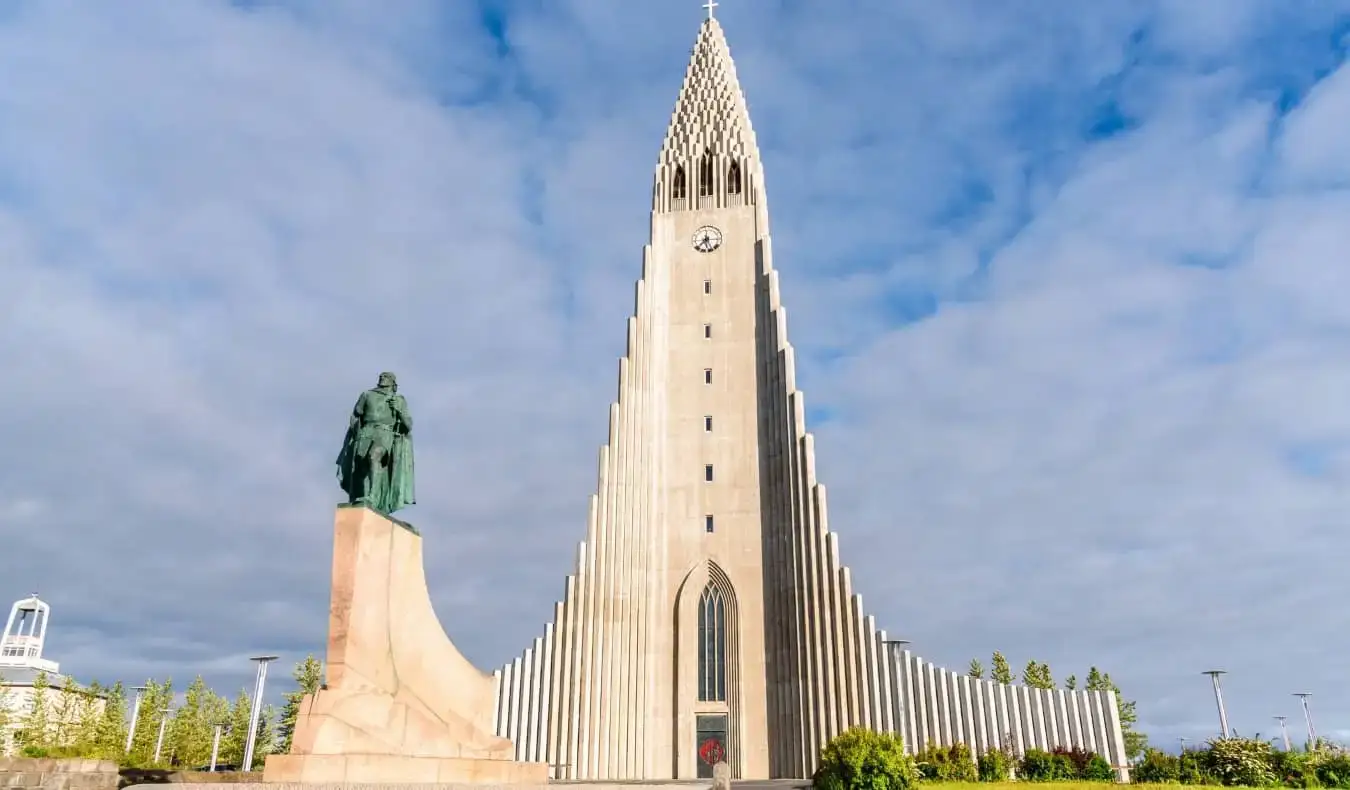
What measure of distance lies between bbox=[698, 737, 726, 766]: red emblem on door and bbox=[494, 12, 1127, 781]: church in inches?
1.5

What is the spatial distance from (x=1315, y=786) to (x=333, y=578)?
20315mm

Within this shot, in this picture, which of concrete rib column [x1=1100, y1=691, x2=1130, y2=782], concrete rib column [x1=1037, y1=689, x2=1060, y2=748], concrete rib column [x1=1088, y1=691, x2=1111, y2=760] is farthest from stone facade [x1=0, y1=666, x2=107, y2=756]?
concrete rib column [x1=1100, y1=691, x2=1130, y2=782]

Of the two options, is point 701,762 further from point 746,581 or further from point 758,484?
point 758,484

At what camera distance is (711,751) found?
28.6m

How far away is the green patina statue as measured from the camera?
43.9 feet

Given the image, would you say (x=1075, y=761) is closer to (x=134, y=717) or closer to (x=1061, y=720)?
(x=1061, y=720)

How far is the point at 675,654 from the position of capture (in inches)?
1177

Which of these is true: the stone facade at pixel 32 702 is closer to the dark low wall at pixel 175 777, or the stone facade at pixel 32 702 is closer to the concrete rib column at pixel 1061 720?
the dark low wall at pixel 175 777

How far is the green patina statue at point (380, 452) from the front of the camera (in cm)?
1338

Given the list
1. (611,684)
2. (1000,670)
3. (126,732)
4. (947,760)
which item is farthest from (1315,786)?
(126,732)

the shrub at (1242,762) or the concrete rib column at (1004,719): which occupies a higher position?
the concrete rib column at (1004,719)

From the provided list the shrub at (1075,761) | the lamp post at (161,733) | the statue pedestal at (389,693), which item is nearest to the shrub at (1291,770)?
the shrub at (1075,761)

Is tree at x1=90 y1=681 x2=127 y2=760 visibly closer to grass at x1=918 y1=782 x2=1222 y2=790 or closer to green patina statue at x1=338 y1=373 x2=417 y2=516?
green patina statue at x1=338 y1=373 x2=417 y2=516

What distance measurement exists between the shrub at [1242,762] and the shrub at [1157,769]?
76 cm
